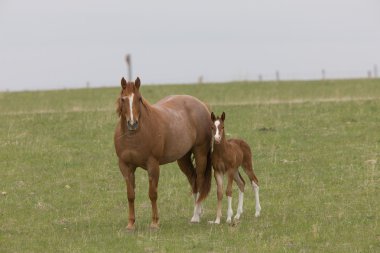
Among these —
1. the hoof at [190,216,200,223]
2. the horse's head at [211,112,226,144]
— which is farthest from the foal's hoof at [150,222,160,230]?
the horse's head at [211,112,226,144]

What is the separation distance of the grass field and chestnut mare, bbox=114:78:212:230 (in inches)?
25.5

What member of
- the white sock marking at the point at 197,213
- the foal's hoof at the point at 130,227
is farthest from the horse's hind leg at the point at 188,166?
the foal's hoof at the point at 130,227

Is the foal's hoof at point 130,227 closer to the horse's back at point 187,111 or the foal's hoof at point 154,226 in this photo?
the foal's hoof at point 154,226

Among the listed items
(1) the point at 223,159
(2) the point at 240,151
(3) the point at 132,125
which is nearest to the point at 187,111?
(2) the point at 240,151

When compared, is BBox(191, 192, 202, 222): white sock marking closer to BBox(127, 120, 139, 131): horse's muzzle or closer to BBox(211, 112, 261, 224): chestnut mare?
BBox(211, 112, 261, 224): chestnut mare

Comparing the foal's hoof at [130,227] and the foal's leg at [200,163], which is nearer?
the foal's hoof at [130,227]

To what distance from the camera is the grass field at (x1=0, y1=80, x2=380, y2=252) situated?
1155 centimetres

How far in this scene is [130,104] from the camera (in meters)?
11.9

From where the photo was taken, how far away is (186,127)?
13477 mm

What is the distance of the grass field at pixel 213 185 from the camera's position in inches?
455

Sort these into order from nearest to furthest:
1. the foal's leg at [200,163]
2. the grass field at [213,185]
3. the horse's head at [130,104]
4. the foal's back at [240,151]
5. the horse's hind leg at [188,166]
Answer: the grass field at [213,185], the horse's head at [130,104], the foal's back at [240,151], the foal's leg at [200,163], the horse's hind leg at [188,166]

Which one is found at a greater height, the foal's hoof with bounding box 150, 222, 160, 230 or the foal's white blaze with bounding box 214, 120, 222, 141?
the foal's white blaze with bounding box 214, 120, 222, 141

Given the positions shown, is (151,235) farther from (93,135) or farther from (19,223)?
(93,135)

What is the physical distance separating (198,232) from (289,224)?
1443 millimetres
